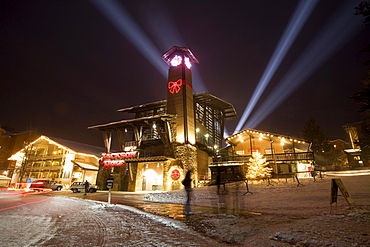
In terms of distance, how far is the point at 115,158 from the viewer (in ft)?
90.1

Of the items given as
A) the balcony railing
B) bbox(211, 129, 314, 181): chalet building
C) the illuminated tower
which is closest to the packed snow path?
bbox(211, 129, 314, 181): chalet building

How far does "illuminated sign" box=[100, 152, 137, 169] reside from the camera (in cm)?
2652

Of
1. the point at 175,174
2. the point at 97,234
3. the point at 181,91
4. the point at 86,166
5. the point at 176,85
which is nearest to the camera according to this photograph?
the point at 97,234

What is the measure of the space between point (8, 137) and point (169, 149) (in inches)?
2397

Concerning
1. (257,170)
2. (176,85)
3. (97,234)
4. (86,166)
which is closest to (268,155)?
(257,170)

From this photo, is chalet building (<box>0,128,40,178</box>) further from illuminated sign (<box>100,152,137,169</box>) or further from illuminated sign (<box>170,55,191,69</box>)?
illuminated sign (<box>170,55,191,69</box>)

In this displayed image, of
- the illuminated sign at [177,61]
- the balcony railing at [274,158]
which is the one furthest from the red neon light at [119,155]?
the illuminated sign at [177,61]

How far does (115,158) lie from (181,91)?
14.1 meters

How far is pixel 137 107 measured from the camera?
1278 inches

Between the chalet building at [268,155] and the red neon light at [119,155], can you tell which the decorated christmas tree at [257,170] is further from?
the red neon light at [119,155]

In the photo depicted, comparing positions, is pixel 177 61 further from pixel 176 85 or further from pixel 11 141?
pixel 11 141

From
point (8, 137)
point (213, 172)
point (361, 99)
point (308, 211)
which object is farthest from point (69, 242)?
point (8, 137)

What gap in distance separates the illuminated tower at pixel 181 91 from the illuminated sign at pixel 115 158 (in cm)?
742

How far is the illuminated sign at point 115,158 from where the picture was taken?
26.5 m
